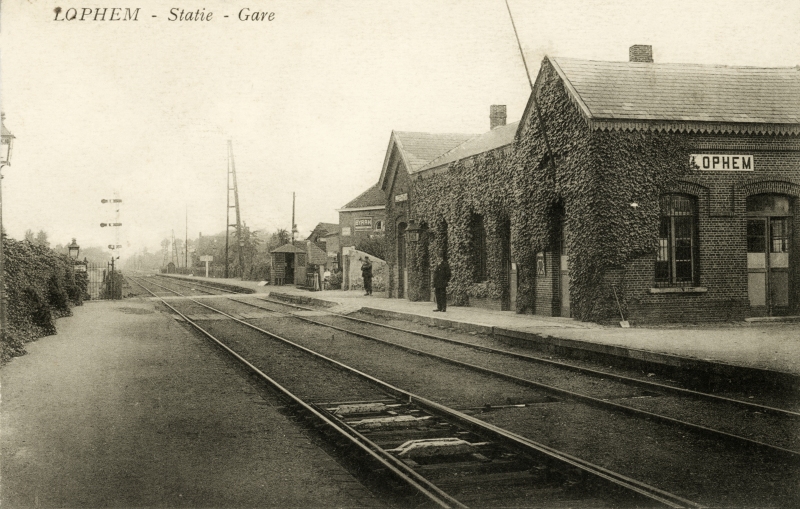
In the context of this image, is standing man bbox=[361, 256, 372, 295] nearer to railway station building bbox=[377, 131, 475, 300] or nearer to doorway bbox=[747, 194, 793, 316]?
railway station building bbox=[377, 131, 475, 300]

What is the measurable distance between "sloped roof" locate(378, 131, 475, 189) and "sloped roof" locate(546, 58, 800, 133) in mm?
10275

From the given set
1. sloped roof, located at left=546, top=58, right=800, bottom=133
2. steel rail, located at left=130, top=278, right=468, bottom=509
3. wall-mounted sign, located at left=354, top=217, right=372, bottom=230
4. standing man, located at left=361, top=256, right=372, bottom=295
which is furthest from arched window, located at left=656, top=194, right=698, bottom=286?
wall-mounted sign, located at left=354, top=217, right=372, bottom=230

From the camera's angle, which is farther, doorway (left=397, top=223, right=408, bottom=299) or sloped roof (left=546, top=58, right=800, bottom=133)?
doorway (left=397, top=223, right=408, bottom=299)

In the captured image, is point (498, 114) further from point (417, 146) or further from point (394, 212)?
point (394, 212)

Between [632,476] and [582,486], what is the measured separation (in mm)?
522

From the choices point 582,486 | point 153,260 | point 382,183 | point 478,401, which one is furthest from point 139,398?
point 153,260

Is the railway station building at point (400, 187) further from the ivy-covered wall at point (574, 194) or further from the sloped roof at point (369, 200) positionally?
the sloped roof at point (369, 200)

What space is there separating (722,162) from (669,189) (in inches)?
53.8

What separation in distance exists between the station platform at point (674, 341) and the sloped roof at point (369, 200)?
32806 mm

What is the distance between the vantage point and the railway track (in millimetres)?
4566

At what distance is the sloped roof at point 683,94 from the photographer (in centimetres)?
1486

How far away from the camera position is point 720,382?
8922 millimetres

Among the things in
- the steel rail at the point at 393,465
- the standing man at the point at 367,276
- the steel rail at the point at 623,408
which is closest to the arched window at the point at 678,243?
the steel rail at the point at 623,408

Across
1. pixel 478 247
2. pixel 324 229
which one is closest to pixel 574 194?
pixel 478 247
